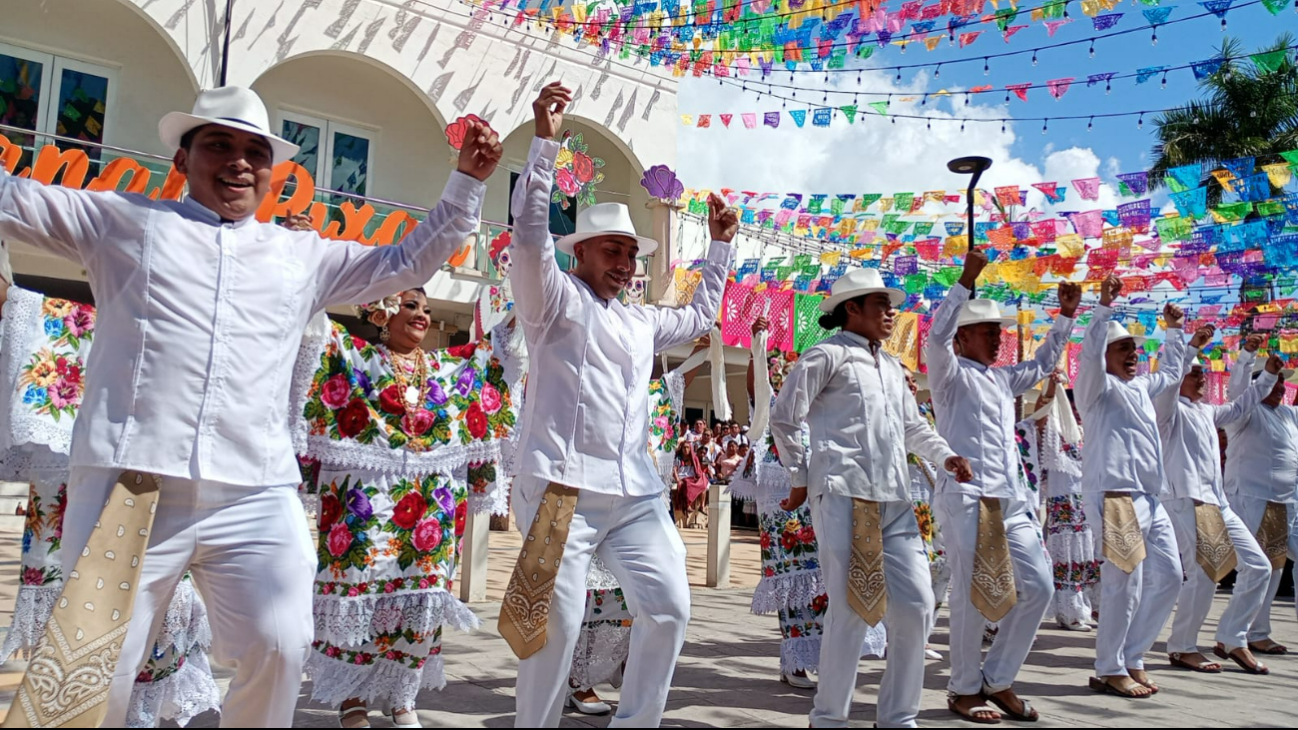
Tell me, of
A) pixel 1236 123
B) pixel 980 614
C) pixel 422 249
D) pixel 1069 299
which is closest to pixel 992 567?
pixel 980 614

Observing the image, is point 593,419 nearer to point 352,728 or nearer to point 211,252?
point 211,252

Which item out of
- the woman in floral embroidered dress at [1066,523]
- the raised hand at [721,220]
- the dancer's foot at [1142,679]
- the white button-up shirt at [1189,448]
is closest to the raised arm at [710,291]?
the raised hand at [721,220]

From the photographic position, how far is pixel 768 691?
18.0 feet

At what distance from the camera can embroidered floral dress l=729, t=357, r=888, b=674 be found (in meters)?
5.80

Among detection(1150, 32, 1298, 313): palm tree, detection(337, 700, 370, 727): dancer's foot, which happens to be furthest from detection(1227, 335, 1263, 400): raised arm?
detection(1150, 32, 1298, 313): palm tree

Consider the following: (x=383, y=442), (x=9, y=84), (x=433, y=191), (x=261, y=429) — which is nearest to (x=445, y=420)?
(x=383, y=442)

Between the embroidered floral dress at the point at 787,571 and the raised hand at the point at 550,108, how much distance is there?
301cm

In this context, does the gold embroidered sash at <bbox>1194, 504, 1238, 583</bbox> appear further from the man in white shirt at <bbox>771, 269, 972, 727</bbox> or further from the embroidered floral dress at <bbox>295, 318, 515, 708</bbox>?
the embroidered floral dress at <bbox>295, 318, 515, 708</bbox>

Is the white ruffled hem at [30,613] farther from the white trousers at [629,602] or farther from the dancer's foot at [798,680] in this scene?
the dancer's foot at [798,680]

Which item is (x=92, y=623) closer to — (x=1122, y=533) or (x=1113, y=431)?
(x=1122, y=533)

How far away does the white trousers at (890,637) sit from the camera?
165 inches

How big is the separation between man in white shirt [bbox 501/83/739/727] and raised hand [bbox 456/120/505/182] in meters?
0.38

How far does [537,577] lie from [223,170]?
5.14 ft

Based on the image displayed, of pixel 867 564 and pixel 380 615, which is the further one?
pixel 380 615
